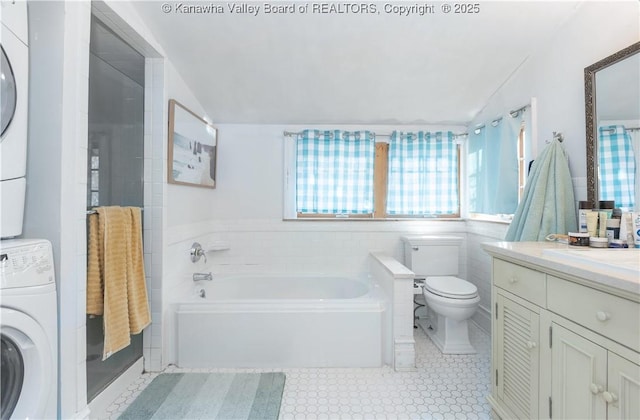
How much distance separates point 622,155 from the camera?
56.9 inches

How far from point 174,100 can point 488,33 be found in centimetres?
221

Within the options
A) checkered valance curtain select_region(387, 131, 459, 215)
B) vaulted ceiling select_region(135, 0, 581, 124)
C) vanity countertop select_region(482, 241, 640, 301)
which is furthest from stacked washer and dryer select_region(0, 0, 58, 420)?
checkered valance curtain select_region(387, 131, 459, 215)

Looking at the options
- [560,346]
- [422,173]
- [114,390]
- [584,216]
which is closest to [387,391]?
[560,346]

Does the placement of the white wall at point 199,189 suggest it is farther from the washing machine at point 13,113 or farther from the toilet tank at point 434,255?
the toilet tank at point 434,255

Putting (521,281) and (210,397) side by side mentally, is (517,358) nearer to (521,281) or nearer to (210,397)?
(521,281)

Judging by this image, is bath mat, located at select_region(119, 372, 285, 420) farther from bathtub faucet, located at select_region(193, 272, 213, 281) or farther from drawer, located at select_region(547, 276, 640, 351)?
drawer, located at select_region(547, 276, 640, 351)

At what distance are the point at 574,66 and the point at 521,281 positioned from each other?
1.44 metres

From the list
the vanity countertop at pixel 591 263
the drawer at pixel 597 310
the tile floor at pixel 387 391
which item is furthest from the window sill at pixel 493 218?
the drawer at pixel 597 310

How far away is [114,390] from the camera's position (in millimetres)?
1676

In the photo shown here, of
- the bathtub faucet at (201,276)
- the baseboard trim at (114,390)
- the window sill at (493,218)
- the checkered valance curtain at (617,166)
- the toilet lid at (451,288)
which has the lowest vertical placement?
the baseboard trim at (114,390)

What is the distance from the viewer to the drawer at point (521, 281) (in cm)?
119

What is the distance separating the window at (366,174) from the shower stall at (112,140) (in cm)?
139

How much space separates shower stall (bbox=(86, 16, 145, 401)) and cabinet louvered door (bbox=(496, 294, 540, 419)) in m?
2.10

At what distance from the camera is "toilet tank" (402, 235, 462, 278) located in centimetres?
272
